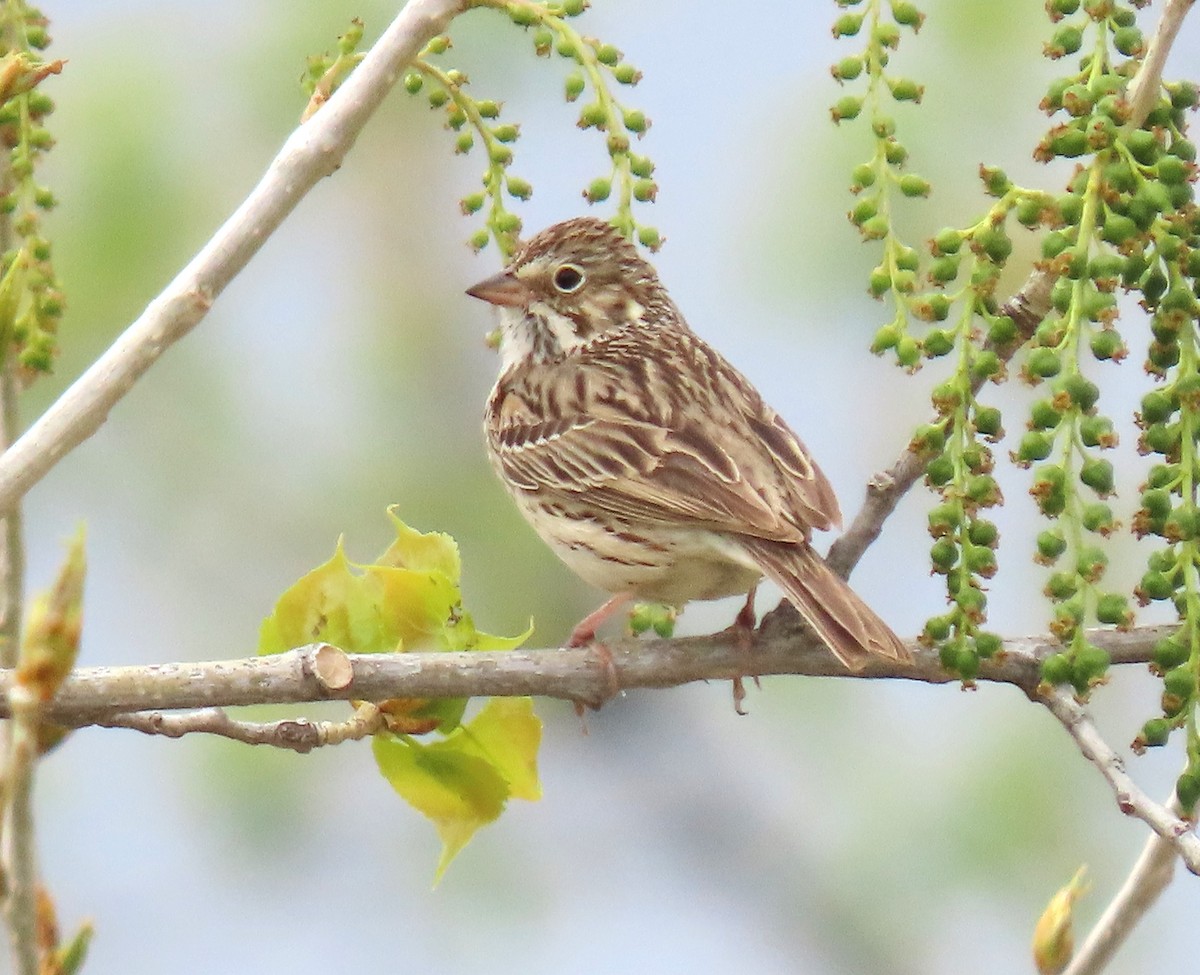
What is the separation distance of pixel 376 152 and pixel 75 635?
4.05m

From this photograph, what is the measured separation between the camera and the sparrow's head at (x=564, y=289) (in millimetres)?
4582

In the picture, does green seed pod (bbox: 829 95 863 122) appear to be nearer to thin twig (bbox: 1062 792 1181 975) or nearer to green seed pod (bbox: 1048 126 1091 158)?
green seed pod (bbox: 1048 126 1091 158)

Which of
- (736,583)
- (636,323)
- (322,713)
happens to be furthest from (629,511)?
(322,713)

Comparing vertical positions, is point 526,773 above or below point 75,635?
below

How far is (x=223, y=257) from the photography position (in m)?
2.38

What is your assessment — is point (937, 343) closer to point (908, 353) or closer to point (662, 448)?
point (908, 353)

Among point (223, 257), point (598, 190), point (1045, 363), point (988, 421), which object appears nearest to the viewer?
point (1045, 363)

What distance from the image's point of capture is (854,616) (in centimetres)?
298

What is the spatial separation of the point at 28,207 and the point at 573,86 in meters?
0.85

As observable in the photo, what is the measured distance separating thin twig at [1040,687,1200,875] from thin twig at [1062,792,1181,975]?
0.10 m

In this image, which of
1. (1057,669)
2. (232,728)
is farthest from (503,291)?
(1057,669)

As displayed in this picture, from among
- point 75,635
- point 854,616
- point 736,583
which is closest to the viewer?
point 75,635

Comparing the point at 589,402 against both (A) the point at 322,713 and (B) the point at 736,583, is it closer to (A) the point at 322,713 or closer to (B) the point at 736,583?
(B) the point at 736,583

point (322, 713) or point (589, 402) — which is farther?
point (322, 713)
